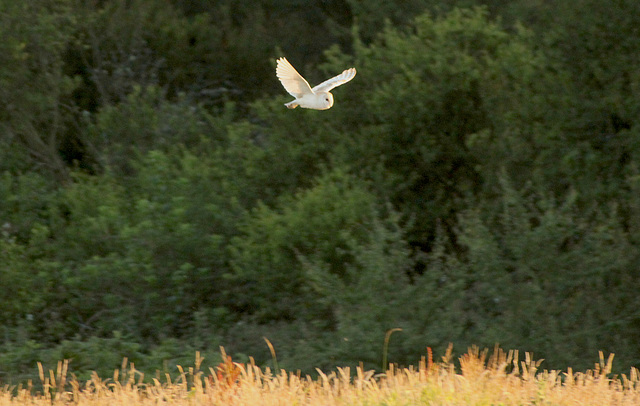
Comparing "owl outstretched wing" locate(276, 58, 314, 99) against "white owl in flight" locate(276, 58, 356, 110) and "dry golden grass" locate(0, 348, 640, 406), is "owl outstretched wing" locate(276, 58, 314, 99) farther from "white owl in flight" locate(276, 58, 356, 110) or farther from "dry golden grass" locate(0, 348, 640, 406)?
"dry golden grass" locate(0, 348, 640, 406)

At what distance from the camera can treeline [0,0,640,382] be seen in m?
8.04

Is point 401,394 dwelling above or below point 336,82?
below

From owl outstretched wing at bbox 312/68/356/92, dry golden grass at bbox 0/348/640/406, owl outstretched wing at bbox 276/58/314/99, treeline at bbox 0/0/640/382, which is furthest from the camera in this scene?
treeline at bbox 0/0/640/382

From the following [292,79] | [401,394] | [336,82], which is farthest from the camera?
[336,82]

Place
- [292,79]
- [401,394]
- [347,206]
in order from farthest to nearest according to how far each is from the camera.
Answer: [347,206] < [292,79] < [401,394]

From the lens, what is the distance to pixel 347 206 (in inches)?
378

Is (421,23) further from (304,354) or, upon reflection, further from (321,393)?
(321,393)

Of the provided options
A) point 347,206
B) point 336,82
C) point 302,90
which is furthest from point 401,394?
point 347,206

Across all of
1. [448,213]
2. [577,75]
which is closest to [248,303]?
[448,213]

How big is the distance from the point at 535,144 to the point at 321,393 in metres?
6.06

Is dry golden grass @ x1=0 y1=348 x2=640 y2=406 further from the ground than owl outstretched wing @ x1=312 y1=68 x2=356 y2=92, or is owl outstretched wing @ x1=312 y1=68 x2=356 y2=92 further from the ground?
owl outstretched wing @ x1=312 y1=68 x2=356 y2=92

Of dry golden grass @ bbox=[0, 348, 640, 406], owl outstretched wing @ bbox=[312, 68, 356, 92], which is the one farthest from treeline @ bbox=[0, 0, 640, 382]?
owl outstretched wing @ bbox=[312, 68, 356, 92]

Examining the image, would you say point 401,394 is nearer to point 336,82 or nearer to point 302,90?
point 302,90

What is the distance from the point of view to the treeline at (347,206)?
8.04 meters
